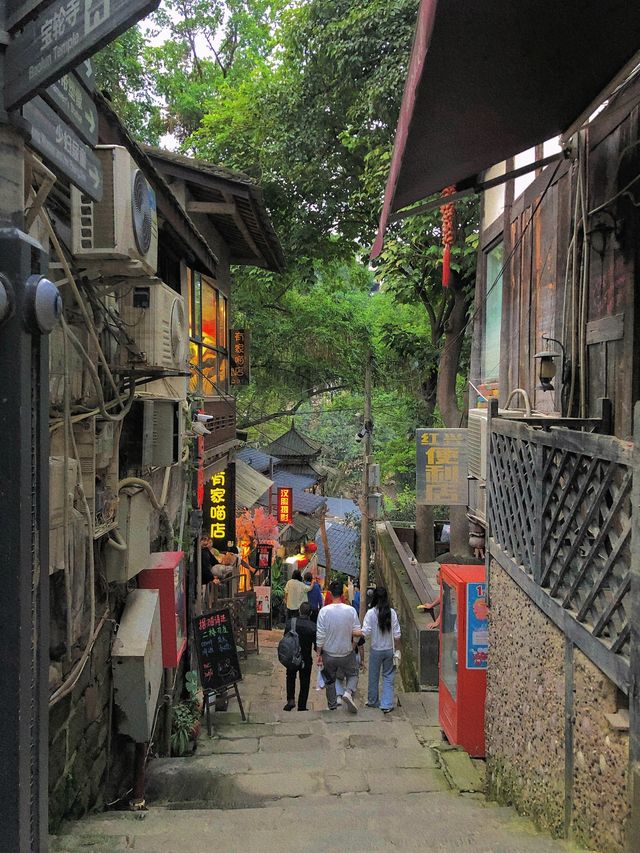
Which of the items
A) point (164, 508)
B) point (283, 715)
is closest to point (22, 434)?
point (164, 508)

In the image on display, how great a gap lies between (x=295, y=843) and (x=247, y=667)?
10.1 m

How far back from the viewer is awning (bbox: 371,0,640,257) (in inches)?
158

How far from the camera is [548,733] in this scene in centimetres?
473

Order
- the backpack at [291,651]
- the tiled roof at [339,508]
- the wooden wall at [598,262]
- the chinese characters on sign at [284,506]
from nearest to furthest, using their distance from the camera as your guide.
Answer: the wooden wall at [598,262] → the backpack at [291,651] → the chinese characters on sign at [284,506] → the tiled roof at [339,508]

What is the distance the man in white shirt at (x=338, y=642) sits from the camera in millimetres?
9359

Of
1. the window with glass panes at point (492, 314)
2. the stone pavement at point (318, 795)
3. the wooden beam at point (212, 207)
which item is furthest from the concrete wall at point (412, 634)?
the wooden beam at point (212, 207)

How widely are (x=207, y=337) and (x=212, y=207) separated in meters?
2.34

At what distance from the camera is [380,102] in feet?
44.7

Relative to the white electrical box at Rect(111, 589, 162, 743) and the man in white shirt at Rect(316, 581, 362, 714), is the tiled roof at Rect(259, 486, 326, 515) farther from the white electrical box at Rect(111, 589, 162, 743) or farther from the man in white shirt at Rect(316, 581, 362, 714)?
the white electrical box at Rect(111, 589, 162, 743)

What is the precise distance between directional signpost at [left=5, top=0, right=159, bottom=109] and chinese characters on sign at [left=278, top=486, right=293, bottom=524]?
21.8 m

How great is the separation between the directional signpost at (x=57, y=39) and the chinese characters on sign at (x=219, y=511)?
11588 mm

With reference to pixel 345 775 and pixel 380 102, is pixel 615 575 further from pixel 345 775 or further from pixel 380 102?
pixel 380 102

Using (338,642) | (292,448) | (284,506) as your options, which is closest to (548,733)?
(338,642)

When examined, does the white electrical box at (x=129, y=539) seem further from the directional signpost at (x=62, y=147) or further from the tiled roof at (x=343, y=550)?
the tiled roof at (x=343, y=550)
